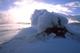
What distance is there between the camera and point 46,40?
1.94m

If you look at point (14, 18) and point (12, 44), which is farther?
point (14, 18)

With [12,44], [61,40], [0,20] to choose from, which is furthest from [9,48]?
[0,20]

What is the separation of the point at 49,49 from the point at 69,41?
10.1 inches

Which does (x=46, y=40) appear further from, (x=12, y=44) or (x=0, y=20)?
(x=0, y=20)

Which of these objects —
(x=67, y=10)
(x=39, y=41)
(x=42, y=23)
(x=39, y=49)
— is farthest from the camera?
(x=67, y=10)

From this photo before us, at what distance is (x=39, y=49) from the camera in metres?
1.79

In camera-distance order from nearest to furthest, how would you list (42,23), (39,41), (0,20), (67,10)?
1. (39,41)
2. (42,23)
3. (0,20)
4. (67,10)

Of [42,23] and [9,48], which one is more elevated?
[42,23]

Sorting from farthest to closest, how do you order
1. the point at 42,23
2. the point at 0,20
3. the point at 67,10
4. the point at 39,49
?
the point at 67,10 < the point at 0,20 < the point at 42,23 < the point at 39,49

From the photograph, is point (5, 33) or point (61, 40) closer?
point (61, 40)

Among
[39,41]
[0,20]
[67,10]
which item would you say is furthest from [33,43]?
[67,10]

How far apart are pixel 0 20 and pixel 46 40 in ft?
3.79

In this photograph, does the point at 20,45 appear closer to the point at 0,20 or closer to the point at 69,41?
the point at 69,41

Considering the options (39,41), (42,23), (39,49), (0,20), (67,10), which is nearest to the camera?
(39,49)
